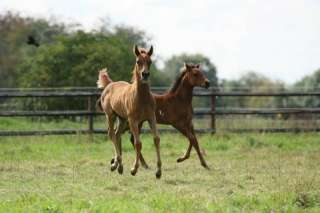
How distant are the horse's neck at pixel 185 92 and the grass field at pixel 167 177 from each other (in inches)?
49.3

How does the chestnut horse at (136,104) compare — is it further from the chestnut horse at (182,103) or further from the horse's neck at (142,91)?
the chestnut horse at (182,103)

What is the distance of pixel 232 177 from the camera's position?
11.8 meters

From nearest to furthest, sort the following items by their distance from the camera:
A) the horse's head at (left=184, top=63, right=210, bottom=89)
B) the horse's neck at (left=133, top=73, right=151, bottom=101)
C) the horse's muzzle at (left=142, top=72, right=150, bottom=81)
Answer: the horse's muzzle at (left=142, top=72, right=150, bottom=81)
the horse's neck at (left=133, top=73, right=151, bottom=101)
the horse's head at (left=184, top=63, right=210, bottom=89)

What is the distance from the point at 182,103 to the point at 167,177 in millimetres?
2799

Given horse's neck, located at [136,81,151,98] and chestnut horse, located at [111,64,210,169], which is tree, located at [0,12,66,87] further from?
horse's neck, located at [136,81,151,98]

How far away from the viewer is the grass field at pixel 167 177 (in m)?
8.89

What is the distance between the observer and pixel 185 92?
14.5 meters

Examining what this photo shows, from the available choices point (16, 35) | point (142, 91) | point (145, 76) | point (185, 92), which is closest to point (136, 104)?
point (142, 91)

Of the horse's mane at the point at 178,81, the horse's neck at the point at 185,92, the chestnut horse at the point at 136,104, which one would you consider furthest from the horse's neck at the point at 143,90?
the horse's mane at the point at 178,81

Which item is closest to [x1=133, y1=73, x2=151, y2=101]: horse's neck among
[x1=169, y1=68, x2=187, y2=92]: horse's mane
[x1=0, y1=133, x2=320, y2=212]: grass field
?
[x1=0, y1=133, x2=320, y2=212]: grass field

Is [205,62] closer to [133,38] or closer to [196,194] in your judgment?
[133,38]

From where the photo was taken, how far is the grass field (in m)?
8.89

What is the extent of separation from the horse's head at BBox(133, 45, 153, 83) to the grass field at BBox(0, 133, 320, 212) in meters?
1.59

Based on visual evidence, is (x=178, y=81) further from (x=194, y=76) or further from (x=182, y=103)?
(x=182, y=103)
